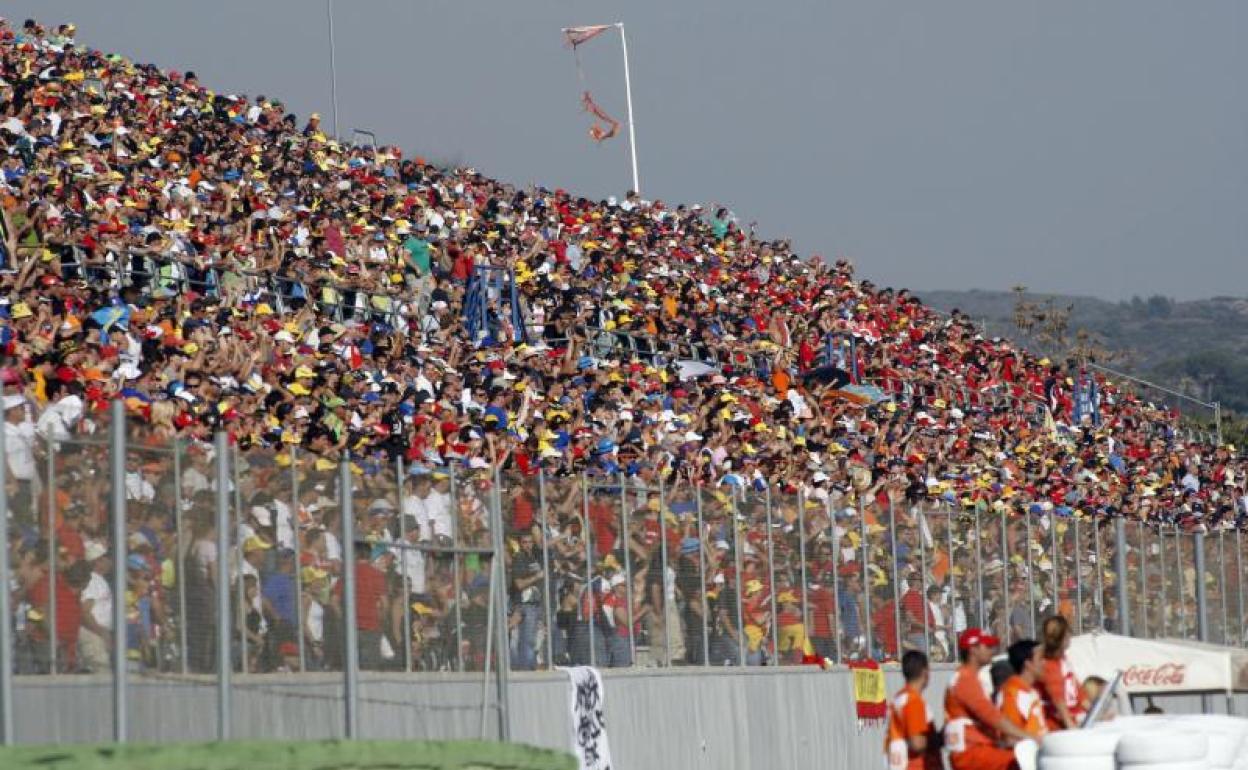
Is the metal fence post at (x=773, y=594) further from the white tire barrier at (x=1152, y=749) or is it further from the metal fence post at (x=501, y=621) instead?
the white tire barrier at (x=1152, y=749)

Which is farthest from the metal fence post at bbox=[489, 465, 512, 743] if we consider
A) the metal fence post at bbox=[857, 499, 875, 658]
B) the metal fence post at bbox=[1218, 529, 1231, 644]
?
the metal fence post at bbox=[1218, 529, 1231, 644]

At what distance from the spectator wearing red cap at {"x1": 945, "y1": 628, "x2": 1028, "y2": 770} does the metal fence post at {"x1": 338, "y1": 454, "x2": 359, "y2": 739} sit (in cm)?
363

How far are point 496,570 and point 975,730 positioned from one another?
3.54 m

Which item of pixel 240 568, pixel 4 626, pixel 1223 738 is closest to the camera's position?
pixel 4 626

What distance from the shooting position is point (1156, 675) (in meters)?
19.4

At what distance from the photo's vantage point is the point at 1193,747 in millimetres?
13969

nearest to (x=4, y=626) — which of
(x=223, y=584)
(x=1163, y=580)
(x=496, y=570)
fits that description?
(x=223, y=584)

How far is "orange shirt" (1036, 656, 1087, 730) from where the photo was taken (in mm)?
15359

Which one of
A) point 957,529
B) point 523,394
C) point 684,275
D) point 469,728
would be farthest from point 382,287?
point 469,728

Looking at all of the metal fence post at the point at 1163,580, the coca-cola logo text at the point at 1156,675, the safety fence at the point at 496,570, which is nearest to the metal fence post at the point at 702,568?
the safety fence at the point at 496,570

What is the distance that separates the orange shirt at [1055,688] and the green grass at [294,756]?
301 centimetres

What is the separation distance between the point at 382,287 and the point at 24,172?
4.68 m

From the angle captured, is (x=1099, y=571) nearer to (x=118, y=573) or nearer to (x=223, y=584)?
(x=223, y=584)

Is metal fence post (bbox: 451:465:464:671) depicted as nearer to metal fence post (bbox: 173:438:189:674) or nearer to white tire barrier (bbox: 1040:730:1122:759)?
metal fence post (bbox: 173:438:189:674)
